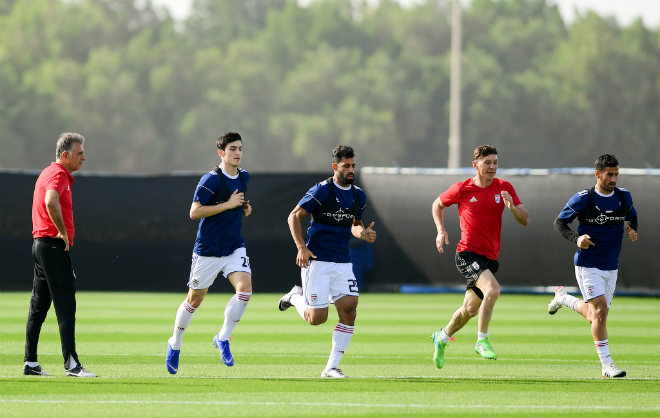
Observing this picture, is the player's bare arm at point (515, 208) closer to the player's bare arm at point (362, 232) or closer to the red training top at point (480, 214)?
the red training top at point (480, 214)

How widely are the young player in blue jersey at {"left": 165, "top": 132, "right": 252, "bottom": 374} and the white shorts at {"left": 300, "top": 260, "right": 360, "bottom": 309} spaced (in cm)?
62

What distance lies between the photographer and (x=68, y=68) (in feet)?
329

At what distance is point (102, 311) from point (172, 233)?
545cm

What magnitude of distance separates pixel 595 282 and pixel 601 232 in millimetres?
506

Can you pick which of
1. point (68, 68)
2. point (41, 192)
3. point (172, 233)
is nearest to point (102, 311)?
point (172, 233)

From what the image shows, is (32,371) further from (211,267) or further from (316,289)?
(316,289)

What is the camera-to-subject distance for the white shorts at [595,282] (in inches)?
476

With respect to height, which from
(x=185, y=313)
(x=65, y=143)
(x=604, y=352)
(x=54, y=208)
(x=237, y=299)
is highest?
(x=65, y=143)

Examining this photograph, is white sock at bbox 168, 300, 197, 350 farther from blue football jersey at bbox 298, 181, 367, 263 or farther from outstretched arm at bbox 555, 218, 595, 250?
outstretched arm at bbox 555, 218, 595, 250

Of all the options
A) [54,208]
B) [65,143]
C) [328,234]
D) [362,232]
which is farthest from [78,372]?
[362,232]

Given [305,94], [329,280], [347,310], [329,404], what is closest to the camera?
[329,404]

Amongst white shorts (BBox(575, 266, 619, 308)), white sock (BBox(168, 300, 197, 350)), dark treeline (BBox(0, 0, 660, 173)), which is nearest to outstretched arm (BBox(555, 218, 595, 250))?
white shorts (BBox(575, 266, 619, 308))

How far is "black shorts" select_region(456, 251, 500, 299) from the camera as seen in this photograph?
12.7 metres

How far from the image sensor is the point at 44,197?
36.3 feet
